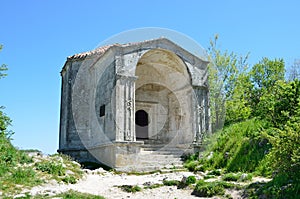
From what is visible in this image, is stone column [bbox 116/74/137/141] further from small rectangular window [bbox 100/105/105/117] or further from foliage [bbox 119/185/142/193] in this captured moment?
foliage [bbox 119/185/142/193]

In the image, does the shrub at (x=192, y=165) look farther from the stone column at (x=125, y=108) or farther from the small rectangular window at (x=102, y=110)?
the small rectangular window at (x=102, y=110)

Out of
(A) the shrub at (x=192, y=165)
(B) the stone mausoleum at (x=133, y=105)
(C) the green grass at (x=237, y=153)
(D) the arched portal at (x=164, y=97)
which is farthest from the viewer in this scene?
(D) the arched portal at (x=164, y=97)

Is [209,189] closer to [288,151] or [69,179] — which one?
[288,151]

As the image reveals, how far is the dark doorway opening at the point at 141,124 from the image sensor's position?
66.4ft

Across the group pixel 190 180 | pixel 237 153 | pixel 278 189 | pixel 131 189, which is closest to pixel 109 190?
pixel 131 189

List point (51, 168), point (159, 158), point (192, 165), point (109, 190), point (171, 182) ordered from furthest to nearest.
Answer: point (159, 158) → point (192, 165) → point (51, 168) → point (171, 182) → point (109, 190)

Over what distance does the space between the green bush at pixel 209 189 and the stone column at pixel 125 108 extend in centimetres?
636

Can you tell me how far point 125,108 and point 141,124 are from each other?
5434 millimetres

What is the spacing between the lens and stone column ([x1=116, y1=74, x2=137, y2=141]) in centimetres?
1468

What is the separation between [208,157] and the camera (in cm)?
1421

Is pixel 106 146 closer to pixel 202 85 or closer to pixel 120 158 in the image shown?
pixel 120 158

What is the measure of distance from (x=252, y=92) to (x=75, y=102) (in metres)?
15.2

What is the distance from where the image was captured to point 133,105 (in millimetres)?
15344

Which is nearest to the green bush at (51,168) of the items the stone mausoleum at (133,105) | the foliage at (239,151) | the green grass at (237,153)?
the stone mausoleum at (133,105)
